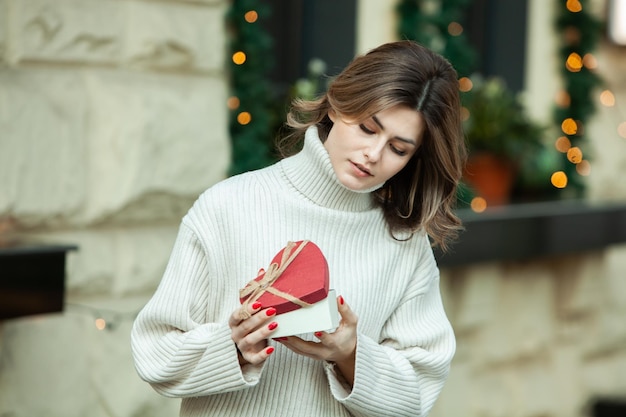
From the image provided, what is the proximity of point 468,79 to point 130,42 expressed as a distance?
8.05 ft

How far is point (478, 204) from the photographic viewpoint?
523 centimetres

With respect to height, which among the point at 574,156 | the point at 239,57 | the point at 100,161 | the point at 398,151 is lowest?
the point at 574,156

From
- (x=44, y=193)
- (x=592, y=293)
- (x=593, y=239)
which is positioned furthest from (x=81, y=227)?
(x=592, y=293)

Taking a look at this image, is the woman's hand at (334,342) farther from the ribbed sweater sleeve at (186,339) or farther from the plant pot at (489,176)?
the plant pot at (489,176)

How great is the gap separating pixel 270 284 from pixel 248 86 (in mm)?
2254

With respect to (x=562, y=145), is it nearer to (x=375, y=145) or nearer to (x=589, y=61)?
(x=589, y=61)

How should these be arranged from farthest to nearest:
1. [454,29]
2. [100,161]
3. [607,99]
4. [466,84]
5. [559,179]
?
1. [607,99]
2. [559,179]
3. [466,84]
4. [454,29]
5. [100,161]

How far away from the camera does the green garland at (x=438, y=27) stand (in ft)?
16.7

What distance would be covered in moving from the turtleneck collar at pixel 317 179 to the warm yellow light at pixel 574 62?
167 inches

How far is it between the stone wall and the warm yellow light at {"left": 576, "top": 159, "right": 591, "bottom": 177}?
113 inches

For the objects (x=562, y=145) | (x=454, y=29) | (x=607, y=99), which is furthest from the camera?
(x=607, y=99)

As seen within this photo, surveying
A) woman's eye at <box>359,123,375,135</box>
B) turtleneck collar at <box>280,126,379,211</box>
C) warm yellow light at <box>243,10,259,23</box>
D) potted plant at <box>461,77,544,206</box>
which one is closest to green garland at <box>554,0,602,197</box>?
potted plant at <box>461,77,544,206</box>

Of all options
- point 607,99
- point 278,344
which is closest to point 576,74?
point 607,99

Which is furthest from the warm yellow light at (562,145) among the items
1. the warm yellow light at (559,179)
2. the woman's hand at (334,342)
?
the woman's hand at (334,342)
